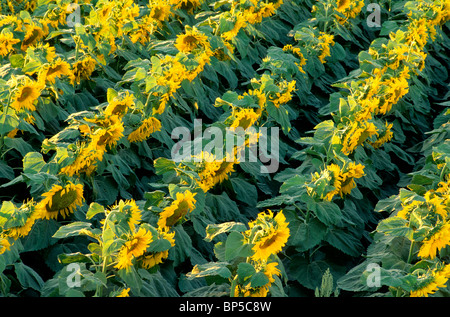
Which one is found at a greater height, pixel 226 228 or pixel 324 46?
pixel 324 46

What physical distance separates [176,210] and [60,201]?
616 mm

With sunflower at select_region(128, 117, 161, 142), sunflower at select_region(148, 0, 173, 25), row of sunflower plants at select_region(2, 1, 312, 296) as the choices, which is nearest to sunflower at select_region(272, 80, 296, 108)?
row of sunflower plants at select_region(2, 1, 312, 296)

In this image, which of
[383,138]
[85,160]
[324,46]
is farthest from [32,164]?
[324,46]

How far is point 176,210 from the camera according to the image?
3.51 m

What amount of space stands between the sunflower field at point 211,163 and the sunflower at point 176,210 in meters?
0.01

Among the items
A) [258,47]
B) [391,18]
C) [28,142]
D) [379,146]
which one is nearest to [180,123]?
[28,142]

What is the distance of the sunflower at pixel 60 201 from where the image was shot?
3.51 meters

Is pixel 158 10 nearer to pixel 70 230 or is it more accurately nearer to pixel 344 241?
pixel 344 241

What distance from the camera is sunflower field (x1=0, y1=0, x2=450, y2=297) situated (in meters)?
3.12

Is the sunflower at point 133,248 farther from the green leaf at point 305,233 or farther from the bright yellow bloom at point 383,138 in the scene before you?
the bright yellow bloom at point 383,138

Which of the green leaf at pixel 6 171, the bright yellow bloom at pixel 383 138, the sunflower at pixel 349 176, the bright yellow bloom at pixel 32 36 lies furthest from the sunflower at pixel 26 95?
the bright yellow bloom at pixel 383 138

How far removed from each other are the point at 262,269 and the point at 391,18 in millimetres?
5777

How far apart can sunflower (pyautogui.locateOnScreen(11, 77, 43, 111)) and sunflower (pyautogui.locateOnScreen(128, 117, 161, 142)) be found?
2.28 feet

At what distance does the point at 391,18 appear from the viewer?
8.07 meters
